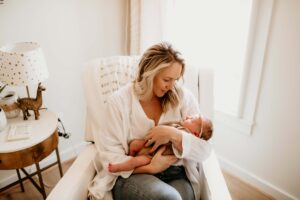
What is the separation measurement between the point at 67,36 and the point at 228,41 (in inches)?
46.7

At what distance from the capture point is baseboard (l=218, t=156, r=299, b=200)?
1833 mm

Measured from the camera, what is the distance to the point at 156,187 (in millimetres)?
1030

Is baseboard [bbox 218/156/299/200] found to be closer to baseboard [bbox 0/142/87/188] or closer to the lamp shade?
baseboard [bbox 0/142/87/188]

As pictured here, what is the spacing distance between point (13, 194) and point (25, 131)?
0.74 m

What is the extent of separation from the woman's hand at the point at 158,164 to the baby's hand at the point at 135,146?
0.09 m

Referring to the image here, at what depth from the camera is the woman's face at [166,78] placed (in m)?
1.16

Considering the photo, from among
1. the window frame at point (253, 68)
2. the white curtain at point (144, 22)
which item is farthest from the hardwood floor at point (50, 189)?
the white curtain at point (144, 22)

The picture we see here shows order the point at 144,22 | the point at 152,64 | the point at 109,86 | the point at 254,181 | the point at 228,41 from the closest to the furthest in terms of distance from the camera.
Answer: the point at 152,64 < the point at 109,86 < the point at 228,41 < the point at 254,181 < the point at 144,22

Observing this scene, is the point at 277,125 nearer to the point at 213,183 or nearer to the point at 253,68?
the point at 253,68

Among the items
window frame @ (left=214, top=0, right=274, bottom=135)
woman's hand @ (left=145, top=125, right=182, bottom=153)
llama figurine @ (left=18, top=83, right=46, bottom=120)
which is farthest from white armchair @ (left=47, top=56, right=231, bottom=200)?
window frame @ (left=214, top=0, right=274, bottom=135)

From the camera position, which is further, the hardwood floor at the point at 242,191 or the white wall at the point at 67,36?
the hardwood floor at the point at 242,191

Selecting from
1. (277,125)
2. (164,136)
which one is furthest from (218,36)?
(164,136)

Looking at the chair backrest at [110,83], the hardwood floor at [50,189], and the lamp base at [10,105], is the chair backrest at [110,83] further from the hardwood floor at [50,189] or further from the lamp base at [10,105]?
the hardwood floor at [50,189]

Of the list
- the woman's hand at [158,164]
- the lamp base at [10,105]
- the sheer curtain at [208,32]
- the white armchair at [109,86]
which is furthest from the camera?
the sheer curtain at [208,32]
